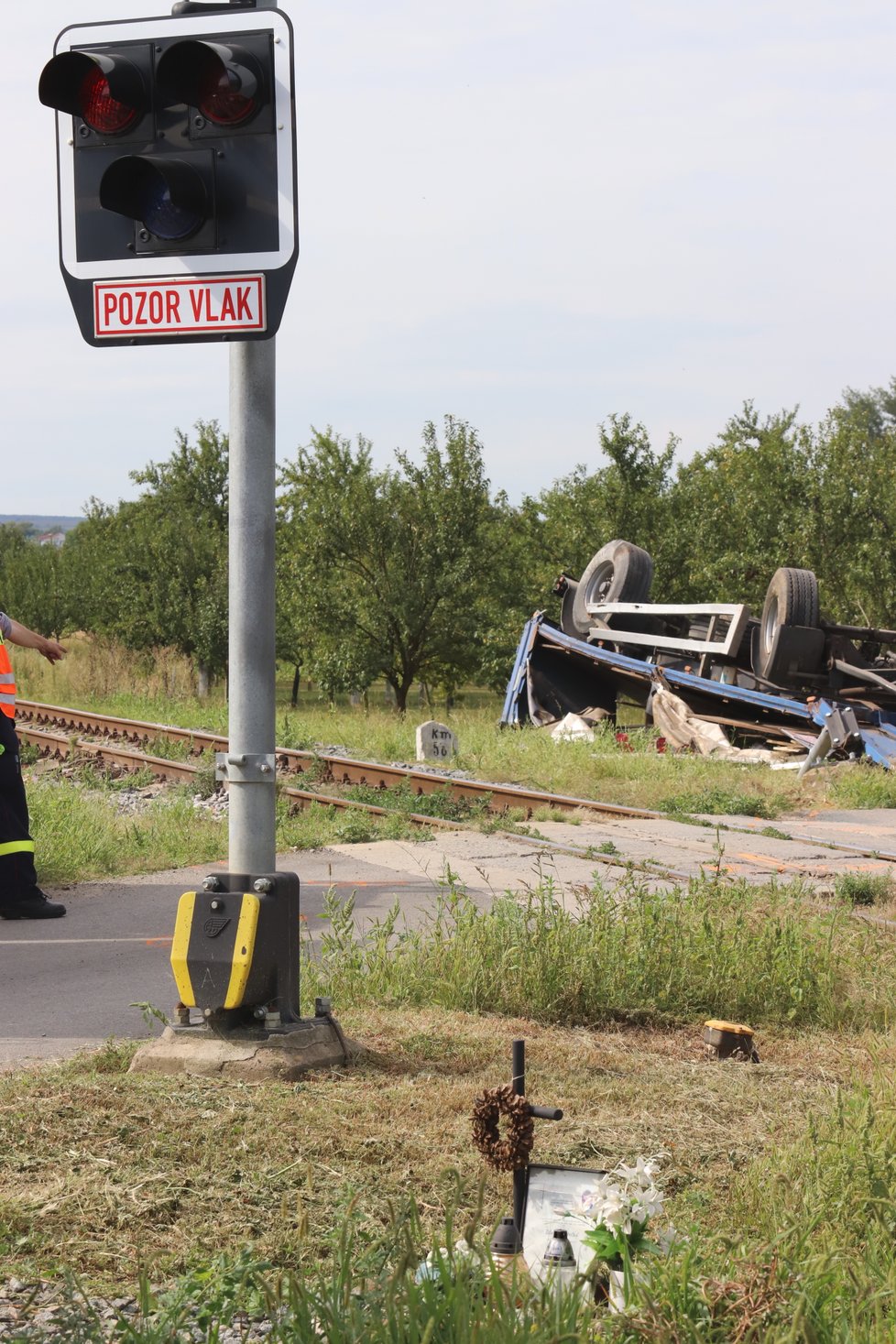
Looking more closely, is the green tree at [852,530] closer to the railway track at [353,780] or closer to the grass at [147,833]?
the railway track at [353,780]

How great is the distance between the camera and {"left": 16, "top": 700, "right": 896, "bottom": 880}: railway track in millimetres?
10969

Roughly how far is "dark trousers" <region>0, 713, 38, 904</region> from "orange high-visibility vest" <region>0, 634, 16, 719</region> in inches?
6.1

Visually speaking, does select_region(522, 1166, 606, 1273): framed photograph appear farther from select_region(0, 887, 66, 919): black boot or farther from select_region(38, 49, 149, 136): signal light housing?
select_region(0, 887, 66, 919): black boot

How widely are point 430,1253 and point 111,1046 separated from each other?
7.20 ft

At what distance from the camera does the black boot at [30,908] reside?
828 centimetres

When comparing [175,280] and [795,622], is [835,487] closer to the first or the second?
[795,622]

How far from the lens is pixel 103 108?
456cm

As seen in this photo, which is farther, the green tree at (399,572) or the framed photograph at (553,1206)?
the green tree at (399,572)

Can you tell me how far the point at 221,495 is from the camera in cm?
4788

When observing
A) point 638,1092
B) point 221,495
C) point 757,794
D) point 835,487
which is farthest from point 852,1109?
point 221,495

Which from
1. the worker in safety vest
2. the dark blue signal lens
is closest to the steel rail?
the worker in safety vest

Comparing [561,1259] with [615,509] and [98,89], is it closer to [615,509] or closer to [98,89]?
[98,89]

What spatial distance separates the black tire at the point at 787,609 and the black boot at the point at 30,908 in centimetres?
1133

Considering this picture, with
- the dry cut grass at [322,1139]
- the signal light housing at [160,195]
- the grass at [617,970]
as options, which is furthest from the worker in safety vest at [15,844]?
the signal light housing at [160,195]
